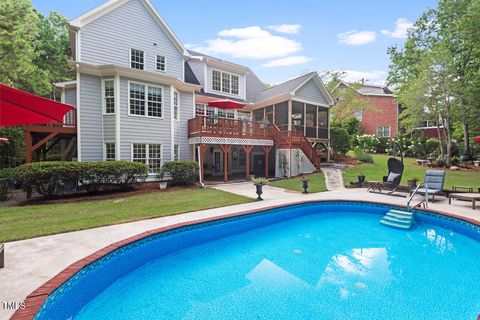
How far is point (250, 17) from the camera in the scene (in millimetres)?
16922

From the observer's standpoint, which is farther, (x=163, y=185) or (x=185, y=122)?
(x=185, y=122)

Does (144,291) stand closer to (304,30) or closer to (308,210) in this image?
(308,210)

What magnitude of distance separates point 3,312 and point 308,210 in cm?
851

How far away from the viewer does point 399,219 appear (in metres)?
7.85

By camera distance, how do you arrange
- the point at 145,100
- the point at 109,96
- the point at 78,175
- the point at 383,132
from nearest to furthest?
1. the point at 78,175
2. the point at 109,96
3. the point at 145,100
4. the point at 383,132

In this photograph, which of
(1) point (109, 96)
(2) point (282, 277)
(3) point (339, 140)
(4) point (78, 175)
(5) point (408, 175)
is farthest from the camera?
(3) point (339, 140)

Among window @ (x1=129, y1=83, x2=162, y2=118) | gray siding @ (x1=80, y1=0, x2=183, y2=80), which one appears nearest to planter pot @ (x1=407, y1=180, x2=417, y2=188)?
window @ (x1=129, y1=83, x2=162, y2=118)

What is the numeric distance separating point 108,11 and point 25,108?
12290 millimetres

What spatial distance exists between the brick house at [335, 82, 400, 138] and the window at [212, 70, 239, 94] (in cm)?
1781

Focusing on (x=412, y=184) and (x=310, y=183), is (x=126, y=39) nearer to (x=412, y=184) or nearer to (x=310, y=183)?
(x=310, y=183)

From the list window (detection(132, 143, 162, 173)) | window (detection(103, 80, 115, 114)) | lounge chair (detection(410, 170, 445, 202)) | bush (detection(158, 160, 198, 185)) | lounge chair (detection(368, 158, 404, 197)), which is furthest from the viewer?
window (detection(132, 143, 162, 173))

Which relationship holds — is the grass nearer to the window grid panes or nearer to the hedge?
the hedge

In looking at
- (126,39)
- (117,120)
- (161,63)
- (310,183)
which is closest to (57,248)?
(117,120)

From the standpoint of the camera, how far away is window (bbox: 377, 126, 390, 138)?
97.0ft
